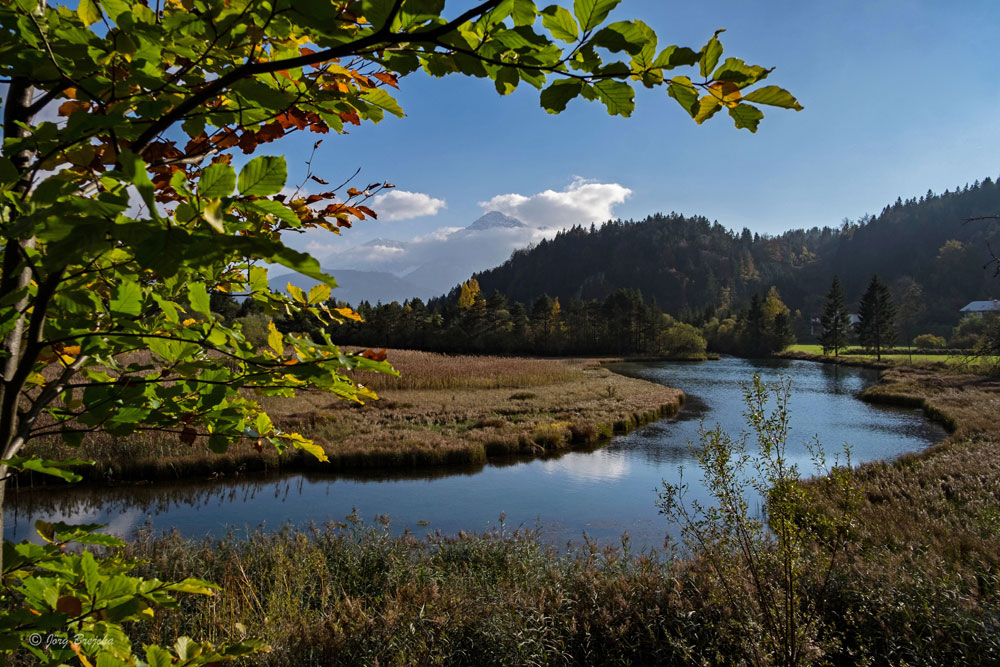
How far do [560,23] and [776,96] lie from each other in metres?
0.48

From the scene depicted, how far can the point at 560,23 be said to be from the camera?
96cm

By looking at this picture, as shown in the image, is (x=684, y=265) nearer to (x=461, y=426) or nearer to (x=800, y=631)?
(x=461, y=426)

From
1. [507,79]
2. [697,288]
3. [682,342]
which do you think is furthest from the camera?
[697,288]

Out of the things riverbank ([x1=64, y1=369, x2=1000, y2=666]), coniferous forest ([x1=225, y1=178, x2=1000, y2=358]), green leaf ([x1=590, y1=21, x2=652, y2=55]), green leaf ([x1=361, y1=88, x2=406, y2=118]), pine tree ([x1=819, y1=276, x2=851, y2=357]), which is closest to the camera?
green leaf ([x1=590, y1=21, x2=652, y2=55])

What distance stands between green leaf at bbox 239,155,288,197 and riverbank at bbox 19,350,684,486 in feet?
16.8

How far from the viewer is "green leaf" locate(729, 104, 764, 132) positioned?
1060 millimetres

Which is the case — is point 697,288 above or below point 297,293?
above

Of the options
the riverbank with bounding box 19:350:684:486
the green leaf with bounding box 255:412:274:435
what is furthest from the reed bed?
the green leaf with bounding box 255:412:274:435

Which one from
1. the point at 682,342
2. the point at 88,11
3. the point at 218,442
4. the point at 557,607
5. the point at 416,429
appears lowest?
the point at 416,429

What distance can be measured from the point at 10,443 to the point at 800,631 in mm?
4171

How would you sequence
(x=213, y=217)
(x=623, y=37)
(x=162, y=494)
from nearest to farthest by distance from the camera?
1. (x=213, y=217)
2. (x=623, y=37)
3. (x=162, y=494)

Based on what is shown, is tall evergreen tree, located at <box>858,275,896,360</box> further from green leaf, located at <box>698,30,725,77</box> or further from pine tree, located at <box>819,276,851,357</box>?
green leaf, located at <box>698,30,725,77</box>

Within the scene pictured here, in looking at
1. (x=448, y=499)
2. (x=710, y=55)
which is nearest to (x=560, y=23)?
(x=710, y=55)

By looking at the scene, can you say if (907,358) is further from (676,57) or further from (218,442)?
(218,442)
